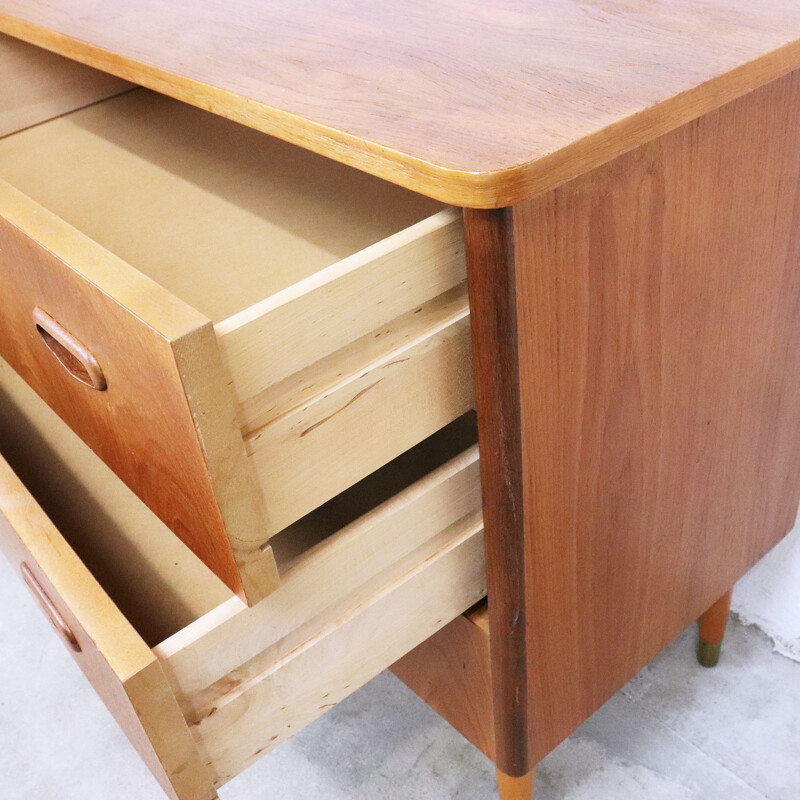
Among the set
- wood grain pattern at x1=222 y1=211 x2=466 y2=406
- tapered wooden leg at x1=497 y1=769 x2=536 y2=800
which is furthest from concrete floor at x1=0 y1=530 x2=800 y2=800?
wood grain pattern at x1=222 y1=211 x2=466 y2=406

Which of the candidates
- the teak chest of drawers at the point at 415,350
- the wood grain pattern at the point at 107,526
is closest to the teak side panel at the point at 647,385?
the teak chest of drawers at the point at 415,350

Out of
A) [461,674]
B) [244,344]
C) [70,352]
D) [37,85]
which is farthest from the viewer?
[37,85]

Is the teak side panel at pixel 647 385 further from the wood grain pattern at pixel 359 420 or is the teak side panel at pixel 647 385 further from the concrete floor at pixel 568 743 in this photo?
the concrete floor at pixel 568 743

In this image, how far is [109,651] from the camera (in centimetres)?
47

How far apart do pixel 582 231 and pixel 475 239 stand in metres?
0.07

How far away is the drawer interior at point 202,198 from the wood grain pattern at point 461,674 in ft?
0.95

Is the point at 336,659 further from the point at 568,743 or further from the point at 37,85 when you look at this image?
the point at 37,85

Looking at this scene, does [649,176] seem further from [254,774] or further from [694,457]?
[254,774]

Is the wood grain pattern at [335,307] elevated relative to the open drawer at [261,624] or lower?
elevated

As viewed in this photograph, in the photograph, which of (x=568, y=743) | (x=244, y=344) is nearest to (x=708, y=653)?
(x=568, y=743)

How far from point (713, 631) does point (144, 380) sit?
71 cm

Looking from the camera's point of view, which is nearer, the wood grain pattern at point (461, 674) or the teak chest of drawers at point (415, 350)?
→ the teak chest of drawers at point (415, 350)

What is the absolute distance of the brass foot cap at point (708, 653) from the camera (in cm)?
94

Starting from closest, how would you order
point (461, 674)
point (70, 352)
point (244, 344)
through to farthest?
point (244, 344) < point (70, 352) < point (461, 674)
